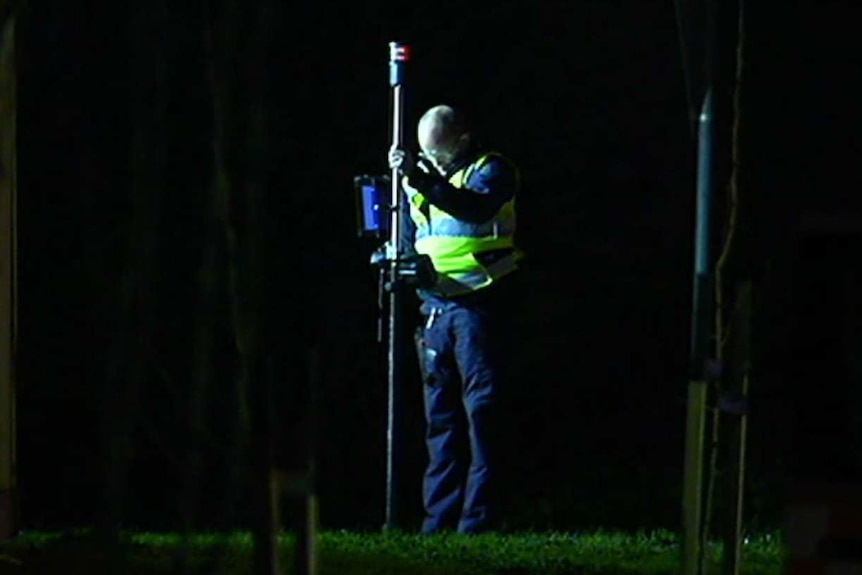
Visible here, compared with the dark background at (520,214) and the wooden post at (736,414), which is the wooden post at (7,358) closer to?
the dark background at (520,214)

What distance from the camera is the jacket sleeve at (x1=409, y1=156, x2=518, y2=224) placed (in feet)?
33.8

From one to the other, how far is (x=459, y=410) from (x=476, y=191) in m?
1.06

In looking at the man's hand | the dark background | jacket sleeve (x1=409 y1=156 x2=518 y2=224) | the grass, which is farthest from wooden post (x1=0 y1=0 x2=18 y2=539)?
the dark background

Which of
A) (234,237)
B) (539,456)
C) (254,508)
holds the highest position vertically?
(234,237)

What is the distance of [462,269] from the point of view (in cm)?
1053

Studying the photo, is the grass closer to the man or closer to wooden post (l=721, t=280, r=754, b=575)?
the man

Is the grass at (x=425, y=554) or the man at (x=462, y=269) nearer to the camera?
the grass at (x=425, y=554)

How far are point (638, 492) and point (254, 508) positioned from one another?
7.60 metres

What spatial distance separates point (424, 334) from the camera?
35.3 ft

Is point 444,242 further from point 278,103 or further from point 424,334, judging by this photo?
point 278,103

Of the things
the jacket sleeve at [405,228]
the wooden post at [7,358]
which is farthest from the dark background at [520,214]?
the wooden post at [7,358]

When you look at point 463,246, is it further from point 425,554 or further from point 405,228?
point 425,554

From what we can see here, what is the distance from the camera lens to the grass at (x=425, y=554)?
28.3 ft

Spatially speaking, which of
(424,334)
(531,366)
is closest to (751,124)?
(531,366)
